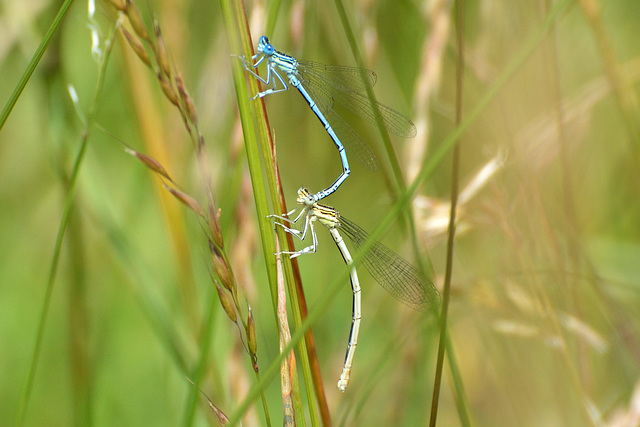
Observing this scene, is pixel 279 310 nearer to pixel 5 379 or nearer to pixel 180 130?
pixel 180 130

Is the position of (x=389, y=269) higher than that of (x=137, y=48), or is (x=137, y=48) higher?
(x=137, y=48)

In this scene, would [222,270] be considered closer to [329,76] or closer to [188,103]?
[188,103]

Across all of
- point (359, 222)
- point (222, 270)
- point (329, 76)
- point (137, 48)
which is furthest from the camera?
point (359, 222)

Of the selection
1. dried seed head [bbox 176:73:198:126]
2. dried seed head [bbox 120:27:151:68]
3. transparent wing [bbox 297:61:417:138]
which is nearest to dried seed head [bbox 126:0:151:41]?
dried seed head [bbox 120:27:151:68]

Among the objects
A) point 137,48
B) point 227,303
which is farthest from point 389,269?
point 137,48

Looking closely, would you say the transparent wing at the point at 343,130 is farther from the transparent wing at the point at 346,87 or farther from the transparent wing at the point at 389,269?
the transparent wing at the point at 389,269

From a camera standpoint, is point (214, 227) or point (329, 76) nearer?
point (214, 227)
